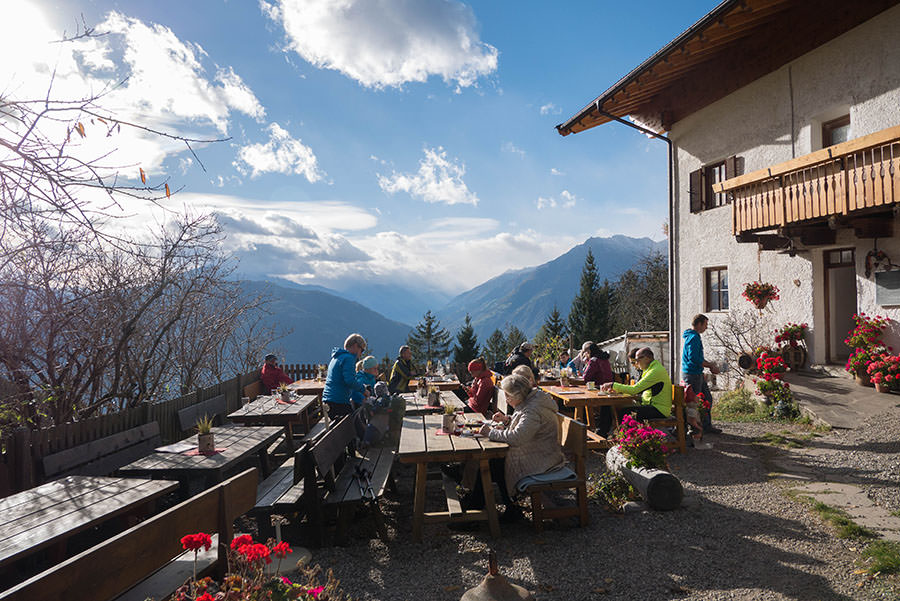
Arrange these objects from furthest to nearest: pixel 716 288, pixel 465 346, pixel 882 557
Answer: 1. pixel 465 346
2. pixel 716 288
3. pixel 882 557

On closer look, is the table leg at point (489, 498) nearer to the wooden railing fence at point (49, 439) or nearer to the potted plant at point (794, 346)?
the wooden railing fence at point (49, 439)

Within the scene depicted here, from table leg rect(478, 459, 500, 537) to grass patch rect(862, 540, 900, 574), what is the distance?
284 centimetres

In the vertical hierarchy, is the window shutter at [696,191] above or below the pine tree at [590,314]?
above

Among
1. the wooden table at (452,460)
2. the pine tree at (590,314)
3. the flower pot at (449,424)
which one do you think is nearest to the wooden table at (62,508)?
the wooden table at (452,460)

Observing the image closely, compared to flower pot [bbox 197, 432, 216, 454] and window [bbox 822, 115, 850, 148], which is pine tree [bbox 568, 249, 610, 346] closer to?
window [bbox 822, 115, 850, 148]

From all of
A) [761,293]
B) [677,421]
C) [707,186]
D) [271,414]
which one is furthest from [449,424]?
[707,186]

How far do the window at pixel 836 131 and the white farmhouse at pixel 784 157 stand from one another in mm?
21

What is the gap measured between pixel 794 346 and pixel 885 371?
226 cm

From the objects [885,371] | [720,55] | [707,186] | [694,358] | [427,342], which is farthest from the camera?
[427,342]

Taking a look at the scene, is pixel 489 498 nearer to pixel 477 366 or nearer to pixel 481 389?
pixel 481 389

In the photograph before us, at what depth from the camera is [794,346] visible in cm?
1126

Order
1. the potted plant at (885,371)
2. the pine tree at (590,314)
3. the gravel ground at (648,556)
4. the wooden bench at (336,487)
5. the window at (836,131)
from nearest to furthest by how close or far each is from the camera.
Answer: the gravel ground at (648,556), the wooden bench at (336,487), the potted plant at (885,371), the window at (836,131), the pine tree at (590,314)

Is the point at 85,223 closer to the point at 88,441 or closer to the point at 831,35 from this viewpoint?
the point at 88,441

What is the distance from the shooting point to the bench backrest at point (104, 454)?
5.00 meters
